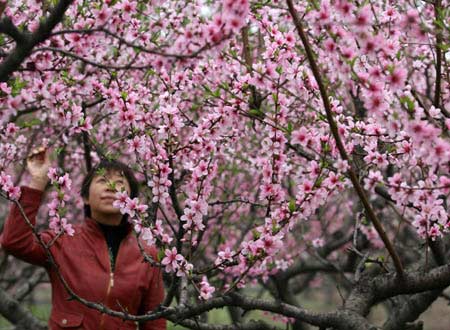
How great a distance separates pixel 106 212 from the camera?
12.1 feet

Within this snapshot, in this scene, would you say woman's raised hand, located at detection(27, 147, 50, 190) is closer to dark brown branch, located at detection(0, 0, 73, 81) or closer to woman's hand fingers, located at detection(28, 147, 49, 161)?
woman's hand fingers, located at detection(28, 147, 49, 161)

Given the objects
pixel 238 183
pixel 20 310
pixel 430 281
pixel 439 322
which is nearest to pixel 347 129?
pixel 430 281

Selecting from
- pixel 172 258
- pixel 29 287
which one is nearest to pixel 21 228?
pixel 172 258

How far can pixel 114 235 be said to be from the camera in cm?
381

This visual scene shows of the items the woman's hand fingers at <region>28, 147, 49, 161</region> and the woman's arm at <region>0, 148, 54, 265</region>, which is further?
the woman's hand fingers at <region>28, 147, 49, 161</region>

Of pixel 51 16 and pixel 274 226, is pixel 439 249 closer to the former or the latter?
pixel 274 226

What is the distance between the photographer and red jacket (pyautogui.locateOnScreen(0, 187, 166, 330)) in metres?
3.37

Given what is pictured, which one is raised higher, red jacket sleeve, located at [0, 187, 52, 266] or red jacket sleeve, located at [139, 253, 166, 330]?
red jacket sleeve, located at [0, 187, 52, 266]

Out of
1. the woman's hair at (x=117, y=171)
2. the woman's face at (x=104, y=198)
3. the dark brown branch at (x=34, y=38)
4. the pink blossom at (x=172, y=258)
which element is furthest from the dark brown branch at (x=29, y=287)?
the dark brown branch at (x=34, y=38)

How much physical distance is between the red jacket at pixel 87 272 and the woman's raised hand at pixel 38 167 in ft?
0.17

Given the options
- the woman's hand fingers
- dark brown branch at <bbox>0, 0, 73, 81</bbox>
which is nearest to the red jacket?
the woman's hand fingers

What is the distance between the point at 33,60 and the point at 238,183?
4717 mm

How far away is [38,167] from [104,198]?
476 mm

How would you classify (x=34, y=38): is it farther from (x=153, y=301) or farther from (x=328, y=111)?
(x=153, y=301)
